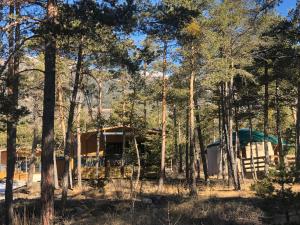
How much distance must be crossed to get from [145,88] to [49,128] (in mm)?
17430

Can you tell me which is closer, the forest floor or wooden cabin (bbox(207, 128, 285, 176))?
the forest floor

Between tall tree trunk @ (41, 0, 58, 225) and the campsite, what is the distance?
0.03 m

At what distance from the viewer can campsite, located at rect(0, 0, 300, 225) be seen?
491 inches

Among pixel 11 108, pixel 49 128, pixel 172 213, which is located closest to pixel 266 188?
pixel 172 213

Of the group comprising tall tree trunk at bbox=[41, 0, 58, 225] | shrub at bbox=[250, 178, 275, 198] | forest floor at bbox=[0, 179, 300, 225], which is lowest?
forest floor at bbox=[0, 179, 300, 225]

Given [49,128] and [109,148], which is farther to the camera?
[109,148]

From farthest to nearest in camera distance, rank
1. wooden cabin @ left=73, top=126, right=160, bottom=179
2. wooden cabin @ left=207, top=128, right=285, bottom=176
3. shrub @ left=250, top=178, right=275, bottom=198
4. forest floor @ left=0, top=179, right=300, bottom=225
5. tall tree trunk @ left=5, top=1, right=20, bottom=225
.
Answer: wooden cabin @ left=207, top=128, right=285, bottom=176
wooden cabin @ left=73, top=126, right=160, bottom=179
tall tree trunk @ left=5, top=1, right=20, bottom=225
forest floor @ left=0, top=179, right=300, bottom=225
shrub @ left=250, top=178, right=275, bottom=198

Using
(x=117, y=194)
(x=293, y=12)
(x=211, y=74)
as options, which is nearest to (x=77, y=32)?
(x=293, y=12)

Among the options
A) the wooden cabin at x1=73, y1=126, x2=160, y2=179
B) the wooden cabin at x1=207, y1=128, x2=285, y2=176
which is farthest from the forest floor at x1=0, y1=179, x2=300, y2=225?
the wooden cabin at x1=73, y1=126, x2=160, y2=179

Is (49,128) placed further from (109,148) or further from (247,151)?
(247,151)

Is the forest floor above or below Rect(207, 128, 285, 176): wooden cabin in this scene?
below

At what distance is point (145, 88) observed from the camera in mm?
29656

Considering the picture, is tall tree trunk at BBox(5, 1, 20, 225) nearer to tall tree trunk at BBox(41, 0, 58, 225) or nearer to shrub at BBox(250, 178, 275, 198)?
tall tree trunk at BBox(41, 0, 58, 225)

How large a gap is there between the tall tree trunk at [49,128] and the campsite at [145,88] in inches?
1.1
